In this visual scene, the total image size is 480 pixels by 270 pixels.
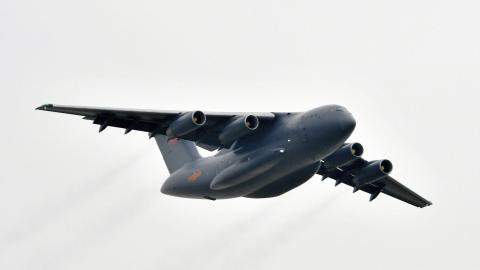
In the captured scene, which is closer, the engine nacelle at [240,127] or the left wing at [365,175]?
the engine nacelle at [240,127]

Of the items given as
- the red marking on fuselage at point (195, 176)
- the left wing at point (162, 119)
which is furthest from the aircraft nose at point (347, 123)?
the red marking on fuselage at point (195, 176)

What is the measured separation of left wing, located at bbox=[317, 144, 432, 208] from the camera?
115 ft

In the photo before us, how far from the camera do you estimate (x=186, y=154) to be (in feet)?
120

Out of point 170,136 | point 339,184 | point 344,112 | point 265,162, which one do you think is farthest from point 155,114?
point 339,184

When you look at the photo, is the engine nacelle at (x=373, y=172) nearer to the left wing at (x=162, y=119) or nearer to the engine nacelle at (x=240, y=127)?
the left wing at (x=162, y=119)

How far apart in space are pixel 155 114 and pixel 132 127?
1200 millimetres

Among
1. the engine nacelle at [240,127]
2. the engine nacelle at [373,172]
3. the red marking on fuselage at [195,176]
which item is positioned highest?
the engine nacelle at [240,127]

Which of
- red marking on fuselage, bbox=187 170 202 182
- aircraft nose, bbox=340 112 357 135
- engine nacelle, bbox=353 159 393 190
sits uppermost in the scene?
red marking on fuselage, bbox=187 170 202 182

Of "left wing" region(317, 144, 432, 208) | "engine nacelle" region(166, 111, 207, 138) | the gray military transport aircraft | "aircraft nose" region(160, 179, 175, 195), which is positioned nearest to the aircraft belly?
the gray military transport aircraft

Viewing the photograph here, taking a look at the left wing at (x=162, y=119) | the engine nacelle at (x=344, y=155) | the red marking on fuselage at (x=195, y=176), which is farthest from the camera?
the engine nacelle at (x=344, y=155)

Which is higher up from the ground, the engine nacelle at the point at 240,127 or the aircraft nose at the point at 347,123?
the engine nacelle at the point at 240,127

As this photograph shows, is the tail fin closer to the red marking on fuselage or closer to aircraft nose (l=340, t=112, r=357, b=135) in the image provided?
the red marking on fuselage

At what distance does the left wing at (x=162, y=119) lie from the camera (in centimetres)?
3144

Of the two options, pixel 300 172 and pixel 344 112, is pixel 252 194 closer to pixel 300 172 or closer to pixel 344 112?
pixel 300 172
